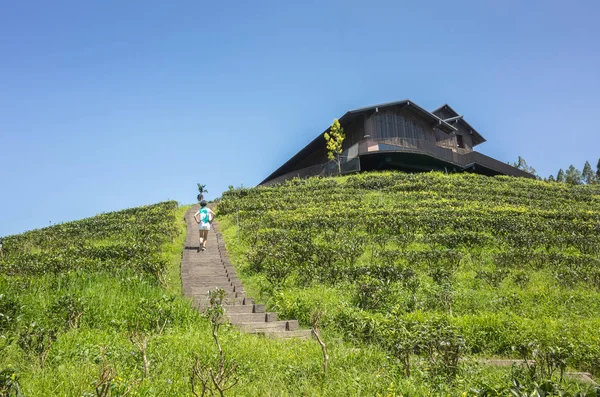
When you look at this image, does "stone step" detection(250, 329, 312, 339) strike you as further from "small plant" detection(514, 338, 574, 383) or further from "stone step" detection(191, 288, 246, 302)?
"small plant" detection(514, 338, 574, 383)

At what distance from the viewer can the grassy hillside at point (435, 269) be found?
8.13m

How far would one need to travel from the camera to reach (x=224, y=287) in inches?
505

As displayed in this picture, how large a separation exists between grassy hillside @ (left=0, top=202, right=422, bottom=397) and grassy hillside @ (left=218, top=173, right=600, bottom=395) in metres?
0.92

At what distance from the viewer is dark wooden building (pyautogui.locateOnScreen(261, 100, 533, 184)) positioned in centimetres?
3753

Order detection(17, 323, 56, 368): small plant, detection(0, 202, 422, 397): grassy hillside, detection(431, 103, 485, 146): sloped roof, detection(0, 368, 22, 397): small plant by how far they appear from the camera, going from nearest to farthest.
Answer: detection(0, 368, 22, 397): small plant → detection(0, 202, 422, 397): grassy hillside → detection(17, 323, 56, 368): small plant → detection(431, 103, 485, 146): sloped roof

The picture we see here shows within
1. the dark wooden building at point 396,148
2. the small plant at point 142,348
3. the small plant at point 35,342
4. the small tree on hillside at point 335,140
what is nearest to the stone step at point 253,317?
the small plant at point 142,348

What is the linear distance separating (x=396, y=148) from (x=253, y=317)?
97.1 ft

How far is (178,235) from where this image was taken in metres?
21.1

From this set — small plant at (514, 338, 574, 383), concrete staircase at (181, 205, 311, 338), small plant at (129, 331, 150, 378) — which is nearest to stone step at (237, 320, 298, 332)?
concrete staircase at (181, 205, 311, 338)

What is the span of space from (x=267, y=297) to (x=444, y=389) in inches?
264

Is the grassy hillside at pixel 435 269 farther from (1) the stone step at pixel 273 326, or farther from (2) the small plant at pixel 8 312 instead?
(2) the small plant at pixel 8 312

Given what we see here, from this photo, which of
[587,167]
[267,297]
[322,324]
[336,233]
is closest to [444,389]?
[322,324]

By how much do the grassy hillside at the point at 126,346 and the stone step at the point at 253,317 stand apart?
2.74ft

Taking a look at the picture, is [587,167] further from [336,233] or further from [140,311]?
[140,311]
